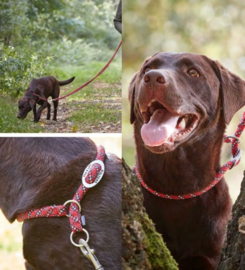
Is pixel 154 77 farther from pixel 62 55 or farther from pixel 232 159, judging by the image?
pixel 62 55

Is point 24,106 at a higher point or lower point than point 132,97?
lower

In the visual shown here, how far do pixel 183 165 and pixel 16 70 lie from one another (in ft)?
3.41

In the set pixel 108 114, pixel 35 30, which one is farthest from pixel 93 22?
pixel 108 114

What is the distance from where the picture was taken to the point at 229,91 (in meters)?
2.32

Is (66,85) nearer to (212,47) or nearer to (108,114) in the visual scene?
(108,114)

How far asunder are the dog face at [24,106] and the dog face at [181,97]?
1.95ft

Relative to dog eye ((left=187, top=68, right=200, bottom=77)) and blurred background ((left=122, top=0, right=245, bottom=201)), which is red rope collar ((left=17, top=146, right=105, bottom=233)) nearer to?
blurred background ((left=122, top=0, right=245, bottom=201))

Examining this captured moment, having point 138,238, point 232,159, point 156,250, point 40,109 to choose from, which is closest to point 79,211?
point 138,238

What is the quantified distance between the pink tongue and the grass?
0.95 ft

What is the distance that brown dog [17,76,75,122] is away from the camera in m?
2.57

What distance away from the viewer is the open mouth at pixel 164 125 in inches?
89.0

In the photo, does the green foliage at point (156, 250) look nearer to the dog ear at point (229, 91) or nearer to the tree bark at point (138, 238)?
the tree bark at point (138, 238)

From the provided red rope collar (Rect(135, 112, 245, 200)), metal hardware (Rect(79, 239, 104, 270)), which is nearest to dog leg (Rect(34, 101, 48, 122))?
metal hardware (Rect(79, 239, 104, 270))

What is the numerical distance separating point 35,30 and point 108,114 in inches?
24.8
